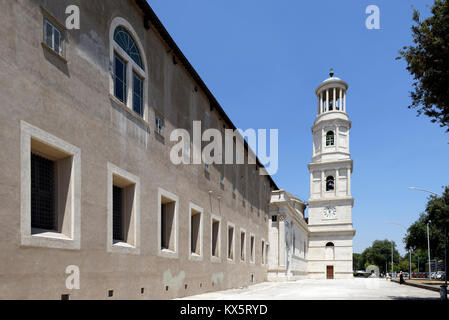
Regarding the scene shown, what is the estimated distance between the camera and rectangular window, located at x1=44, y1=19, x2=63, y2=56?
10.2 metres

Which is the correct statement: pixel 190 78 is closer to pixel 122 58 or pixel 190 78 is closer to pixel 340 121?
pixel 122 58

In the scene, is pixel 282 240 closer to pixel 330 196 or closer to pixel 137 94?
pixel 330 196

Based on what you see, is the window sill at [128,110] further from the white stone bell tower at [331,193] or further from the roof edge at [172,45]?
the white stone bell tower at [331,193]

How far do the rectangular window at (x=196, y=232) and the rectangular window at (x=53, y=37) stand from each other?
44.4 ft

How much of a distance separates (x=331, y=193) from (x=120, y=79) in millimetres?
59070

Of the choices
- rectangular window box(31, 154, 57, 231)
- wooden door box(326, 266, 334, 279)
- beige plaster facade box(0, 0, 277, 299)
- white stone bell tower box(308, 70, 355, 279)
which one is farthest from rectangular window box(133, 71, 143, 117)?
wooden door box(326, 266, 334, 279)

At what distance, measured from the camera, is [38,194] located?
10.4m

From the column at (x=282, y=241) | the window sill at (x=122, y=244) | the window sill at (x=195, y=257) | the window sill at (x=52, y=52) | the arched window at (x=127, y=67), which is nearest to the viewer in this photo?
the window sill at (x=52, y=52)

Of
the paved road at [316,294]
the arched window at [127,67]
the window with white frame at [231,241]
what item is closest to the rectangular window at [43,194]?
the arched window at [127,67]

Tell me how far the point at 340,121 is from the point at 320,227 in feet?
65.8

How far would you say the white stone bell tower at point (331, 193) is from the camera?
2598 inches

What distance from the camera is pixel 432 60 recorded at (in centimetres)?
1605
